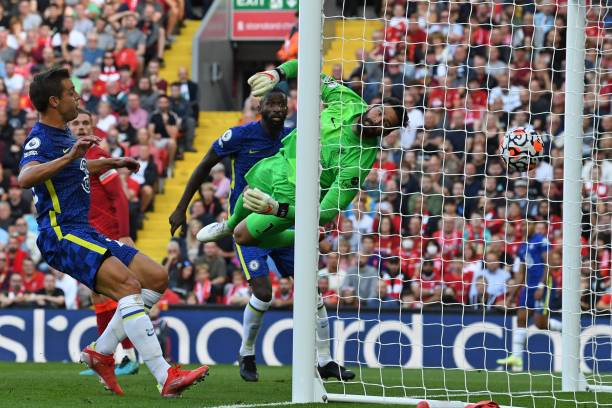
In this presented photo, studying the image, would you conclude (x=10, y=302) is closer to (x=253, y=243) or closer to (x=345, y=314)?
(x=345, y=314)

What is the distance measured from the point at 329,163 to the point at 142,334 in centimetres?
232

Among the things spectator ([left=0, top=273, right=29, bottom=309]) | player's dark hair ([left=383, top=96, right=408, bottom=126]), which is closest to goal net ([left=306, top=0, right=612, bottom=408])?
player's dark hair ([left=383, top=96, right=408, bottom=126])

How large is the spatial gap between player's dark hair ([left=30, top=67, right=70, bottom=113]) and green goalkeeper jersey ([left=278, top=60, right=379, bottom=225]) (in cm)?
175

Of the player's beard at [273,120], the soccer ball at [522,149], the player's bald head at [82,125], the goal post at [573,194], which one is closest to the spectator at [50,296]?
the player's bald head at [82,125]

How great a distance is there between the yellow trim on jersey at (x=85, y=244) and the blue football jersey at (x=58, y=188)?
0.45 feet

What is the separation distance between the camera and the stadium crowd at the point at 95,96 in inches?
696

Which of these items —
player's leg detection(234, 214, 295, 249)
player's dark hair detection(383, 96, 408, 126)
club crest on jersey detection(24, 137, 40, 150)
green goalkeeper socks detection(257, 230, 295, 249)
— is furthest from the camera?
green goalkeeper socks detection(257, 230, 295, 249)

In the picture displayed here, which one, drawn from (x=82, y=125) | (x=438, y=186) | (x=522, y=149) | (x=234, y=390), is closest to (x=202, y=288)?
(x=438, y=186)

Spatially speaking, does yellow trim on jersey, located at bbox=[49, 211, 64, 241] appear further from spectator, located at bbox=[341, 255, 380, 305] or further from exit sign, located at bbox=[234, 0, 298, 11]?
exit sign, located at bbox=[234, 0, 298, 11]

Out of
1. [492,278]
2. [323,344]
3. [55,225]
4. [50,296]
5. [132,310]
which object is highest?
[55,225]

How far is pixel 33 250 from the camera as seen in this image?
711 inches

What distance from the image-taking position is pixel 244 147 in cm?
1087

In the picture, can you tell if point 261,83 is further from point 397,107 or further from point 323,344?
point 323,344

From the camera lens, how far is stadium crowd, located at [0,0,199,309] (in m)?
17.7
